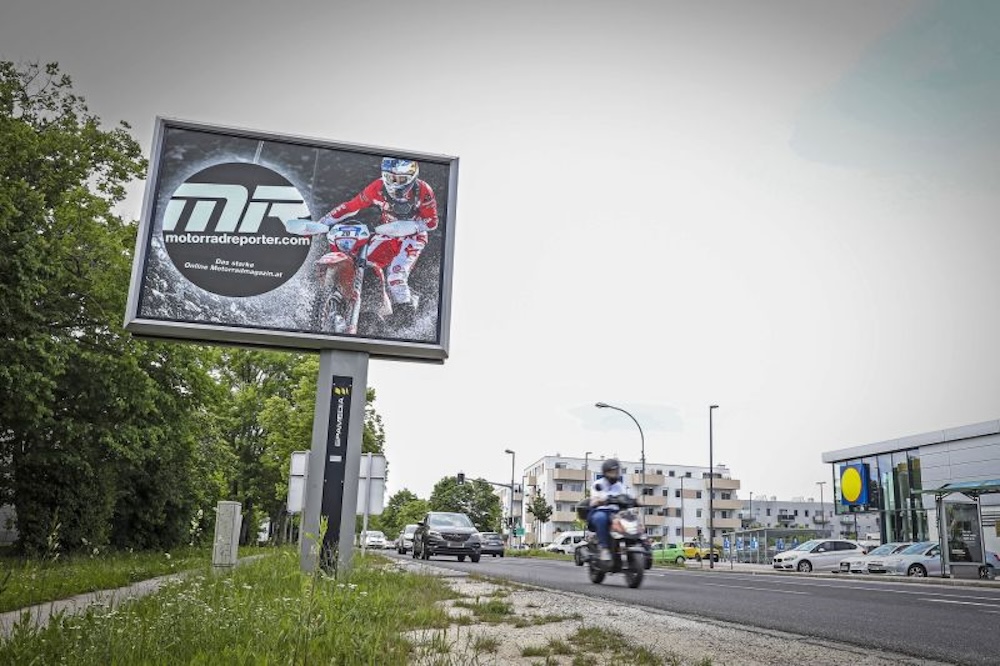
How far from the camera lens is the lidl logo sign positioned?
48906 mm

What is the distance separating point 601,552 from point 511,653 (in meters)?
5.29

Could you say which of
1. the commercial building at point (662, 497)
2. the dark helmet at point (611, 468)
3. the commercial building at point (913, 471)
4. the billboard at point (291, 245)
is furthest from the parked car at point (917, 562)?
the commercial building at point (662, 497)

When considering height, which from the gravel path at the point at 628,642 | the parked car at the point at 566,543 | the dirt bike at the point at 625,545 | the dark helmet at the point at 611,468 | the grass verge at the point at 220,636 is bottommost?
the parked car at the point at 566,543

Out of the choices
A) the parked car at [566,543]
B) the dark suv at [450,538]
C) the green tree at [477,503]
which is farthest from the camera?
the green tree at [477,503]

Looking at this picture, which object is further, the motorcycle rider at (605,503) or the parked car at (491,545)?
the parked car at (491,545)

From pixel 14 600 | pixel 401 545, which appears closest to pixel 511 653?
pixel 14 600

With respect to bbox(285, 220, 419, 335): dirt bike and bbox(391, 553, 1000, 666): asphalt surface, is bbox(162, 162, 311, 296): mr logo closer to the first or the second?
bbox(285, 220, 419, 335): dirt bike

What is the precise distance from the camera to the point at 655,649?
19.2ft

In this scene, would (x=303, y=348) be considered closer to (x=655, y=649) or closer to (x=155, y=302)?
(x=155, y=302)

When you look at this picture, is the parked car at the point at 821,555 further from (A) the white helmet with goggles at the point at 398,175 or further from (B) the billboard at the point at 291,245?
(A) the white helmet with goggles at the point at 398,175

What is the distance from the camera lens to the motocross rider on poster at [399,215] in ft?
39.9

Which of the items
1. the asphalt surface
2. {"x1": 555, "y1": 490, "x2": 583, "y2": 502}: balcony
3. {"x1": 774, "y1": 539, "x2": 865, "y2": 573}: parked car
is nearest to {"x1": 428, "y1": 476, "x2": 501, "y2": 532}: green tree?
{"x1": 555, "y1": 490, "x2": 583, "y2": 502}: balcony

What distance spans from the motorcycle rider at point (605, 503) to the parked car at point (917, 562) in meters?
25.3

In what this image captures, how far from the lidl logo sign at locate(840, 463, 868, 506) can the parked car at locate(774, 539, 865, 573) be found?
554 inches
